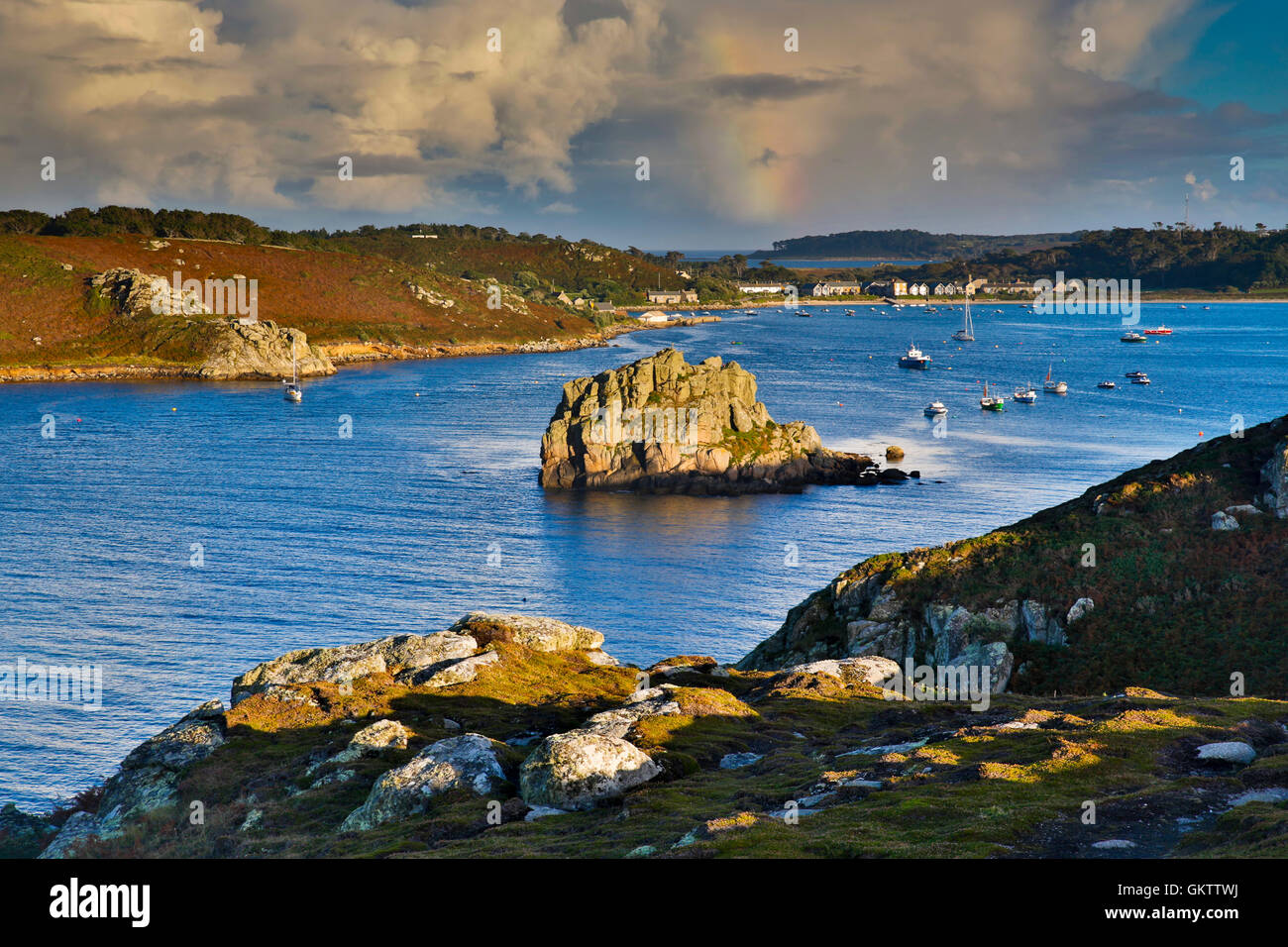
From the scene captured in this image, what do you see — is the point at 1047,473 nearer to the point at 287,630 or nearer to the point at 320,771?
the point at 287,630

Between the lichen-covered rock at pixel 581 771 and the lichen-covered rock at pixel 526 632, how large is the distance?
17386 millimetres

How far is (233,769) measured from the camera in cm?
3325

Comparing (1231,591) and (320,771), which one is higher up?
(1231,591)

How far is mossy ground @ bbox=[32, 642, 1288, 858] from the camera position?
21.1 m

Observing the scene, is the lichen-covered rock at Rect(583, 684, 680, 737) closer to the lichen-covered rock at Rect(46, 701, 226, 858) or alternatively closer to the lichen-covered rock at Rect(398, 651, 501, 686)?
the lichen-covered rock at Rect(398, 651, 501, 686)

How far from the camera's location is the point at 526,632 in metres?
47.5

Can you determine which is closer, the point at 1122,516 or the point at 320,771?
the point at 320,771

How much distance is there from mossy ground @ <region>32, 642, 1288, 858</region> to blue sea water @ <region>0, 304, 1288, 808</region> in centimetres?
1829

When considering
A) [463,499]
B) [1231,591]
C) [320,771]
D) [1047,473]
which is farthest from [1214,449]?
[463,499]

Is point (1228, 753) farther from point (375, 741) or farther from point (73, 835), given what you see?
point (73, 835)

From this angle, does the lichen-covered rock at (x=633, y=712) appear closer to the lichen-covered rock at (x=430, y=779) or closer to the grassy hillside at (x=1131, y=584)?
the lichen-covered rock at (x=430, y=779)
